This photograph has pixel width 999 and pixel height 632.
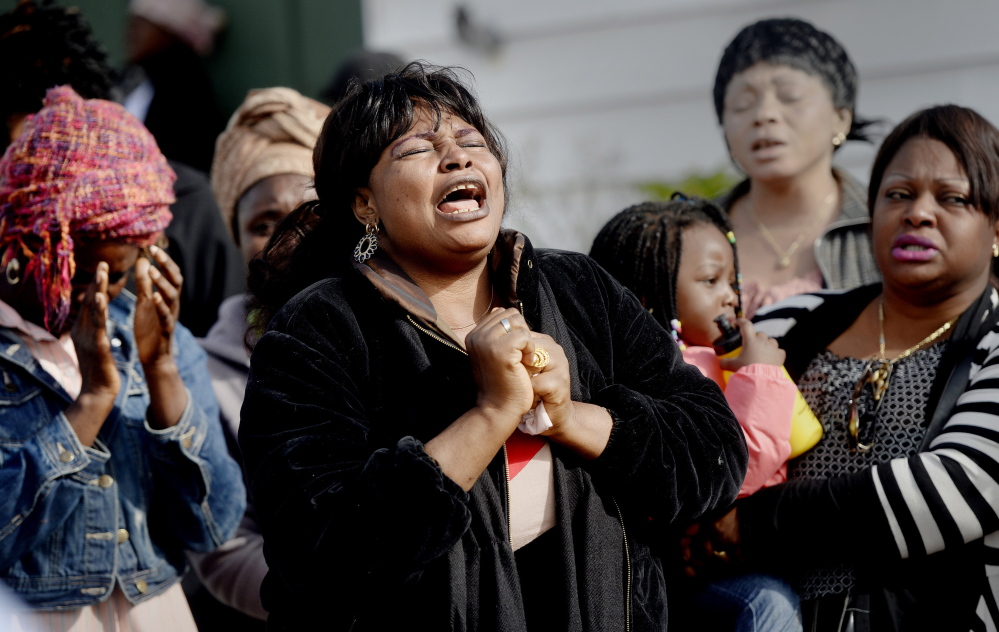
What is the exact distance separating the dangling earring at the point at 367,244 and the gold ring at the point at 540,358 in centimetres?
48

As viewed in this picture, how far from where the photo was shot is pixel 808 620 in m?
2.87

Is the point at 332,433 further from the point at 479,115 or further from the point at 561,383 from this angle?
the point at 479,115

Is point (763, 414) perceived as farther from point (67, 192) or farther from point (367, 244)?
point (67, 192)

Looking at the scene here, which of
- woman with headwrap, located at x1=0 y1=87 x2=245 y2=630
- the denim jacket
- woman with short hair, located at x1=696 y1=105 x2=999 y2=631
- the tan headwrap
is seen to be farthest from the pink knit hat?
woman with short hair, located at x1=696 y1=105 x2=999 y2=631

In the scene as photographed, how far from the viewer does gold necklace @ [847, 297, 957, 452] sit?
2928 millimetres

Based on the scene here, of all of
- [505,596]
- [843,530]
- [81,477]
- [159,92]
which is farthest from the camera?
[159,92]

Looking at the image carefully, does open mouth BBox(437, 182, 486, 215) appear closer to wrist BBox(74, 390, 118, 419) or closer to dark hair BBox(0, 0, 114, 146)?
wrist BBox(74, 390, 118, 419)

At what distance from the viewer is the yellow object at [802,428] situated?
290 cm

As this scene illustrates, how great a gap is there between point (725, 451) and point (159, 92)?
4.94 m

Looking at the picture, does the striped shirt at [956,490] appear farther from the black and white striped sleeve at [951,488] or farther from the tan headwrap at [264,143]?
the tan headwrap at [264,143]

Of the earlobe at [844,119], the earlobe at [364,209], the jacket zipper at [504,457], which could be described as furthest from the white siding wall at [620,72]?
the jacket zipper at [504,457]

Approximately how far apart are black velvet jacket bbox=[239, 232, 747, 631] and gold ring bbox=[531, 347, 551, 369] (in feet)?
0.58

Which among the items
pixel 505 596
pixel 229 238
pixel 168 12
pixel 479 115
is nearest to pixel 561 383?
pixel 505 596

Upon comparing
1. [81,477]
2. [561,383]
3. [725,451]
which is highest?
[561,383]
